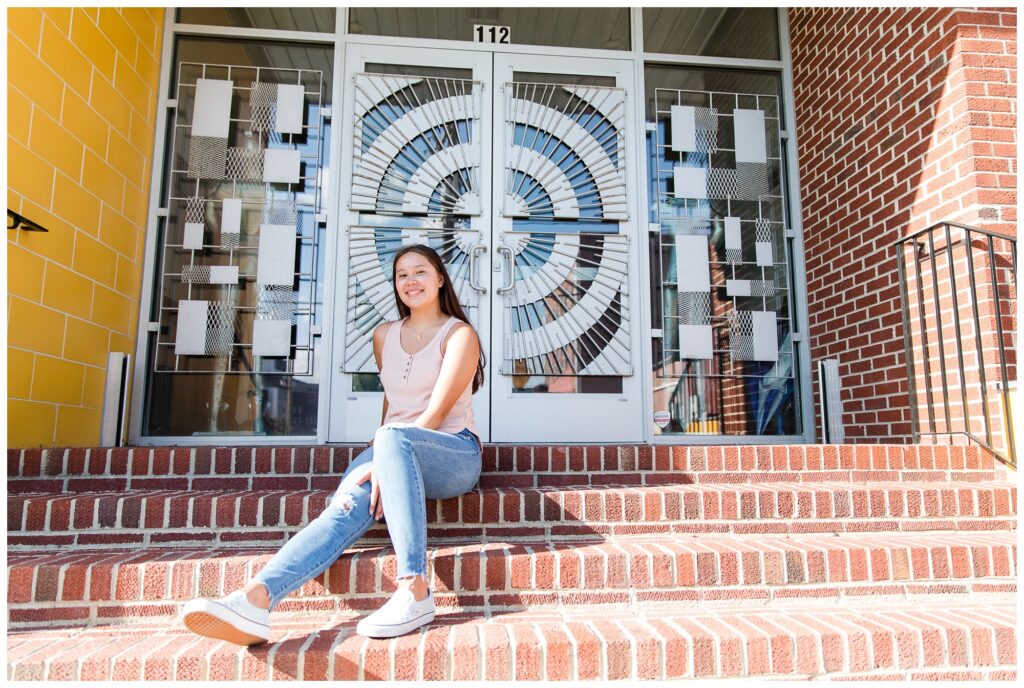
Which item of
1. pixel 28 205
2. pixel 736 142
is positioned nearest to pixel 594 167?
pixel 736 142

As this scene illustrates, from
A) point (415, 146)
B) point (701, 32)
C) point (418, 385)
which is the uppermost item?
point (701, 32)

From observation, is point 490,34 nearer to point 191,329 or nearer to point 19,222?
point 191,329

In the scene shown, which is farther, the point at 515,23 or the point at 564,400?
the point at 515,23

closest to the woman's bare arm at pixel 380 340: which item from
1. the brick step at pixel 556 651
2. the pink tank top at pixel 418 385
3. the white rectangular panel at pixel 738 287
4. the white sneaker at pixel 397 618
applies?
the pink tank top at pixel 418 385

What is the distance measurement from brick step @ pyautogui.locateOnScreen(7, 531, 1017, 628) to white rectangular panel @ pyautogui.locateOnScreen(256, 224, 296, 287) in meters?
1.78

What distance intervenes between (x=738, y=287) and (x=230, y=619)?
10.4 feet

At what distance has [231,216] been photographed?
12.0 ft

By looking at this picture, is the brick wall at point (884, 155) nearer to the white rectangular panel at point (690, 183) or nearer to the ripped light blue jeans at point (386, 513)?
the white rectangular panel at point (690, 183)

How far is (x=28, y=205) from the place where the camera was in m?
2.73

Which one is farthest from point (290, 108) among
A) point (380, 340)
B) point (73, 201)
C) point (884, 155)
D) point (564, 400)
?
point (884, 155)

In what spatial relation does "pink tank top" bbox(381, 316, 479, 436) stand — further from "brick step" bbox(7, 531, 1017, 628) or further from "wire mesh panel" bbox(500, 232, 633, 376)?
"wire mesh panel" bbox(500, 232, 633, 376)

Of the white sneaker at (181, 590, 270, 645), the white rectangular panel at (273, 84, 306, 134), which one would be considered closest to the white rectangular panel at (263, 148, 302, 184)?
the white rectangular panel at (273, 84, 306, 134)

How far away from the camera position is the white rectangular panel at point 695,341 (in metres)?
3.76

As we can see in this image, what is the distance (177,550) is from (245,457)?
0.53 meters
